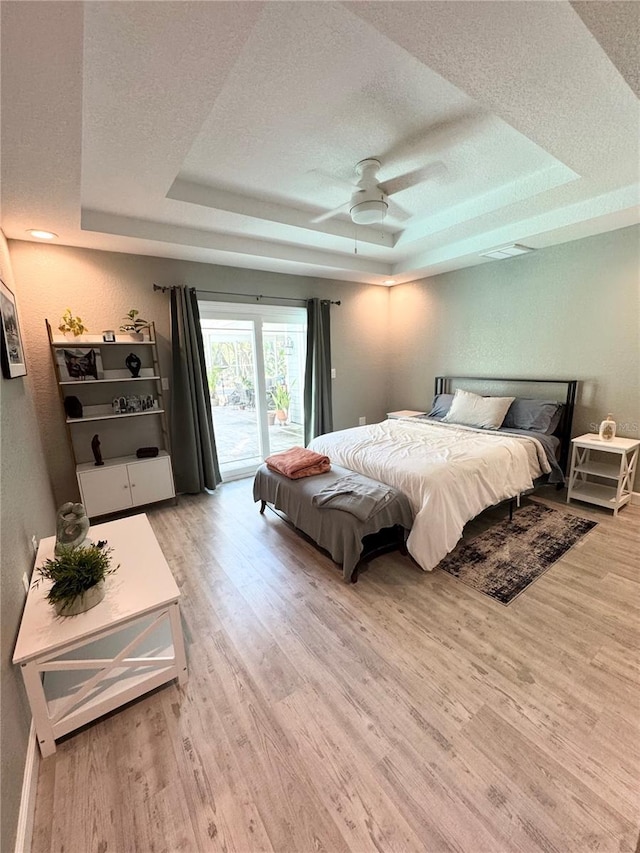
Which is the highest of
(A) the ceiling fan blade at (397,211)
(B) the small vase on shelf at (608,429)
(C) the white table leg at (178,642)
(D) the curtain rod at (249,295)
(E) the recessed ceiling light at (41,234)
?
(A) the ceiling fan blade at (397,211)

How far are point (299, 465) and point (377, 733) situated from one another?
1.79m

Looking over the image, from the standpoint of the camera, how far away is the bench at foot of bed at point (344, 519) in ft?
7.63

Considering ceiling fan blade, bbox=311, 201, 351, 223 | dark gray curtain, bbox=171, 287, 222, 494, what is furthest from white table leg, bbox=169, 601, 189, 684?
ceiling fan blade, bbox=311, 201, 351, 223

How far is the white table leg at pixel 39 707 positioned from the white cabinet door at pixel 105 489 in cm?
210

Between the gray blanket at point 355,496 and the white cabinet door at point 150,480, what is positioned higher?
the gray blanket at point 355,496

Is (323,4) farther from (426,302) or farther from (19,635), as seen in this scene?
(426,302)

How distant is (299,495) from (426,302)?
3.56 meters

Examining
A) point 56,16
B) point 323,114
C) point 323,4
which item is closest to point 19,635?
point 56,16

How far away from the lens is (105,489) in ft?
10.6

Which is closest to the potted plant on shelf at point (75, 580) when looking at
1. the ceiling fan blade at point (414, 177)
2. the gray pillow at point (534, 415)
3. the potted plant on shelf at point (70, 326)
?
the potted plant on shelf at point (70, 326)

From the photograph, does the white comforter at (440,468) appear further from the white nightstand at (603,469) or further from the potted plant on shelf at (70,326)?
the potted plant on shelf at (70,326)

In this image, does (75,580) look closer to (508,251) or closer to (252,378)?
(252,378)

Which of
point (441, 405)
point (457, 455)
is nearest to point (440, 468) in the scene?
point (457, 455)

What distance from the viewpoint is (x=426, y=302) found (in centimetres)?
490
